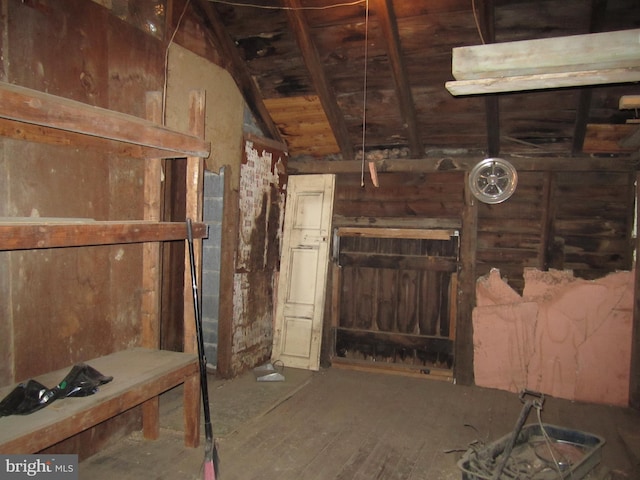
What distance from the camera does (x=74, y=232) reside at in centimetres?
194

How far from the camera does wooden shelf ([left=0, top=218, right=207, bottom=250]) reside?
1.70 meters

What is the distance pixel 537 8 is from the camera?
3.05m

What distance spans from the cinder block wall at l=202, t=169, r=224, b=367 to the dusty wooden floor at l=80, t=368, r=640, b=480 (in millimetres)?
440

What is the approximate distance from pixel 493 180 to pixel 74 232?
11.9 feet

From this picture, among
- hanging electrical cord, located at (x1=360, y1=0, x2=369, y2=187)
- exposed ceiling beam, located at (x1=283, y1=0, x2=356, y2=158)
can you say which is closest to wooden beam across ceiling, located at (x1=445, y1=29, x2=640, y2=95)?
hanging electrical cord, located at (x1=360, y1=0, x2=369, y2=187)

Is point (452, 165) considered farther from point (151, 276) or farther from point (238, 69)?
point (151, 276)

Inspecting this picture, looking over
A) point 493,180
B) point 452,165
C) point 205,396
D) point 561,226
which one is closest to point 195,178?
point 205,396

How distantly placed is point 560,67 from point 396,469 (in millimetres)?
2414

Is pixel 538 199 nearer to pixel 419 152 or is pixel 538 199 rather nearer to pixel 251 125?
pixel 419 152

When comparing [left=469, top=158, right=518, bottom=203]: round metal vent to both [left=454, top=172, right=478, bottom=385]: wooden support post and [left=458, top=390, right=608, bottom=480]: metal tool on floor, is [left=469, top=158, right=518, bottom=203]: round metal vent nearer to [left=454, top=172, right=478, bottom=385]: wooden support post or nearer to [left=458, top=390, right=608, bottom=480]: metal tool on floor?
[left=454, top=172, right=478, bottom=385]: wooden support post

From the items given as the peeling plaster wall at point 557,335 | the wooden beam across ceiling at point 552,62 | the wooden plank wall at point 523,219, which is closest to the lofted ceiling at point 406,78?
the wooden plank wall at point 523,219

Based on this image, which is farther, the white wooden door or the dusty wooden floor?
the white wooden door

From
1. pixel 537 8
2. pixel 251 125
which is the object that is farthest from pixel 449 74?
pixel 251 125

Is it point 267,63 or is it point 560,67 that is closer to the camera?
point 560,67
